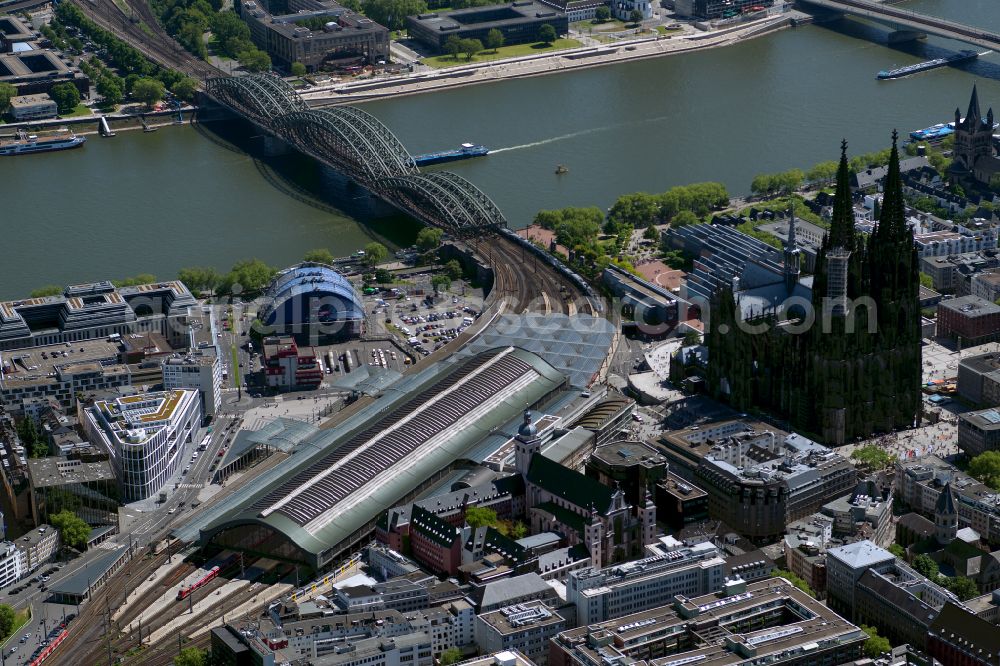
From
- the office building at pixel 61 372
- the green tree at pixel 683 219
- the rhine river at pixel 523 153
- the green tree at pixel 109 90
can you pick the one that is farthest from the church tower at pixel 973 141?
the green tree at pixel 109 90

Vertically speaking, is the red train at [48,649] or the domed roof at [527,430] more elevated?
the domed roof at [527,430]

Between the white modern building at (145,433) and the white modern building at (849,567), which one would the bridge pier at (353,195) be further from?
the white modern building at (849,567)

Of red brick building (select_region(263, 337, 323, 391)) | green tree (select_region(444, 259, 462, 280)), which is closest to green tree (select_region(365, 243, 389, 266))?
green tree (select_region(444, 259, 462, 280))

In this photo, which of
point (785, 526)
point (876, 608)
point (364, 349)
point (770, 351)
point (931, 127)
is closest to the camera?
point (876, 608)

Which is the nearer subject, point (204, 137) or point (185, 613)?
point (185, 613)

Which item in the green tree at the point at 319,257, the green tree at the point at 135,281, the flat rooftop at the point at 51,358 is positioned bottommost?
the green tree at the point at 319,257

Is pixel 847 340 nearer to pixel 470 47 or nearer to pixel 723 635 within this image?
pixel 723 635

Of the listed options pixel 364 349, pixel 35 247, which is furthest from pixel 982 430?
pixel 35 247

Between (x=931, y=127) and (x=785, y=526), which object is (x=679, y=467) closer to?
(x=785, y=526)
